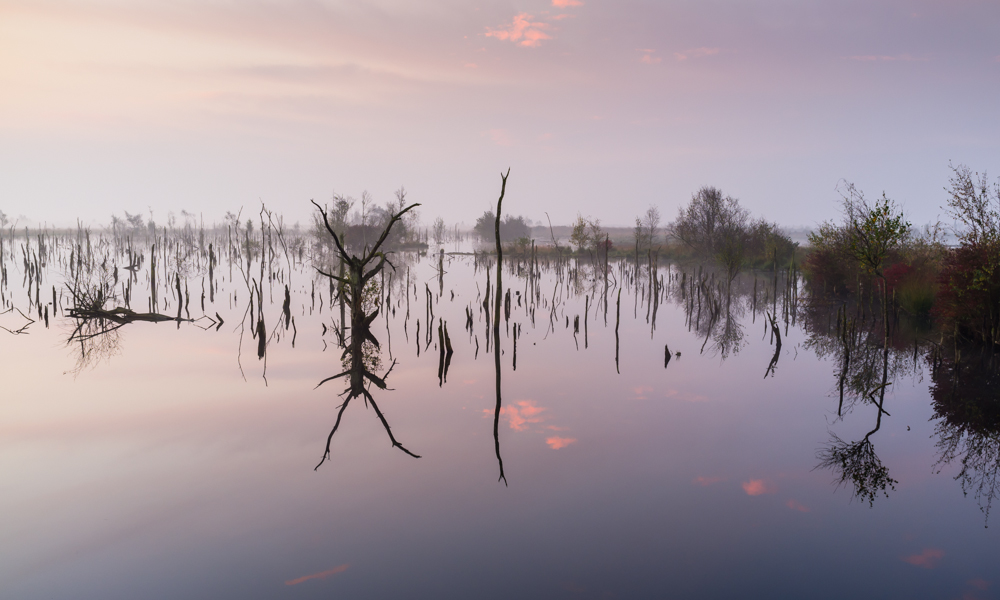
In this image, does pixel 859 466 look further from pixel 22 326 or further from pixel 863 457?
pixel 22 326

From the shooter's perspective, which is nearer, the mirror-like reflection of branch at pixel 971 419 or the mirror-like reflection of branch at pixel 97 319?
the mirror-like reflection of branch at pixel 971 419

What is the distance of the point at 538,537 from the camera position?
7352 mm

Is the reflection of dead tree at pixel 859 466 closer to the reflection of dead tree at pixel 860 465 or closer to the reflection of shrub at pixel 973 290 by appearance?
the reflection of dead tree at pixel 860 465

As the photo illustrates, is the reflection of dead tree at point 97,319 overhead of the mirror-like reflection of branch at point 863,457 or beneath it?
overhead

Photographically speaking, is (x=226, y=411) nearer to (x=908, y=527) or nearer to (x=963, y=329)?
(x=908, y=527)

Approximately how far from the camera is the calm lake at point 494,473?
6.64m

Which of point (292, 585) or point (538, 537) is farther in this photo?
point (538, 537)

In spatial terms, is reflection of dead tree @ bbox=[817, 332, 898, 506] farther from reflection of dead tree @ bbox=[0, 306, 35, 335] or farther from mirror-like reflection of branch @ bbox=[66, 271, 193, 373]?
reflection of dead tree @ bbox=[0, 306, 35, 335]

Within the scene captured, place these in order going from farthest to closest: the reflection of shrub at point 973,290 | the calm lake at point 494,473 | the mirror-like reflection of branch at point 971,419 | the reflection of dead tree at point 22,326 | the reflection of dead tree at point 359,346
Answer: the reflection of dead tree at point 22,326 < the reflection of shrub at point 973,290 < the reflection of dead tree at point 359,346 < the mirror-like reflection of branch at point 971,419 < the calm lake at point 494,473

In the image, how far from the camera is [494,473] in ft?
30.6

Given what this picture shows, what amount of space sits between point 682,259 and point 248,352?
155 feet

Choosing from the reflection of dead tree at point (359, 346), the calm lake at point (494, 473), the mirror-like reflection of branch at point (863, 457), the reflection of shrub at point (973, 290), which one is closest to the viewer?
the calm lake at point (494, 473)

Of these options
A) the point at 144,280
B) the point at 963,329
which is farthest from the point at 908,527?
the point at 144,280

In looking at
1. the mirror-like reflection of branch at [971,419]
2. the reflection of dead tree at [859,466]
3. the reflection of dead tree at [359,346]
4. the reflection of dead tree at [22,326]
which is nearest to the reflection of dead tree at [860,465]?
the reflection of dead tree at [859,466]
